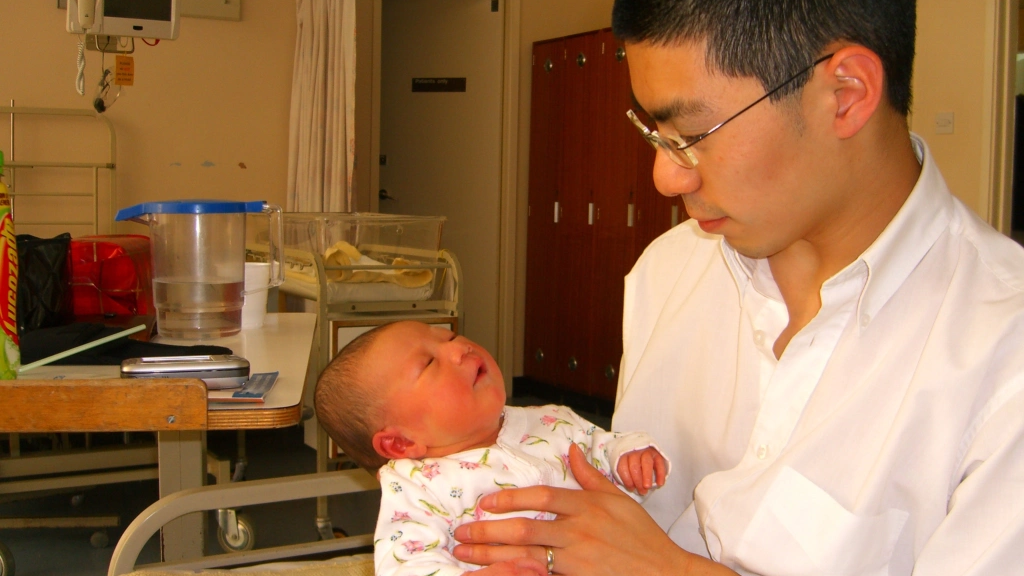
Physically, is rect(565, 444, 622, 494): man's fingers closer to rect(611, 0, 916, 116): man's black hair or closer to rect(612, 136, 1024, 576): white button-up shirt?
rect(612, 136, 1024, 576): white button-up shirt

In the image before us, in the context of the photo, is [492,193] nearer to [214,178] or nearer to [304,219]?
[214,178]

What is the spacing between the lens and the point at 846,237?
1189 mm

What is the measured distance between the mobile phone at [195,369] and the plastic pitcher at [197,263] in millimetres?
618

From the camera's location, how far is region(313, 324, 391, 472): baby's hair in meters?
1.50

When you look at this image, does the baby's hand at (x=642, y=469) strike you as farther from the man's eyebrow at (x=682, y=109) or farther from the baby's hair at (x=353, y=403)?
the man's eyebrow at (x=682, y=109)

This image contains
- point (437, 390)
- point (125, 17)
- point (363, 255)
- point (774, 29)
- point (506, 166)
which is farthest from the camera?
point (506, 166)

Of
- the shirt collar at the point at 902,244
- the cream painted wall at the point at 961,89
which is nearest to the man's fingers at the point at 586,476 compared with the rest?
the shirt collar at the point at 902,244

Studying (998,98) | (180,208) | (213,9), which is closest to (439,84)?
(213,9)

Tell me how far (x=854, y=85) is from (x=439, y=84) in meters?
5.36

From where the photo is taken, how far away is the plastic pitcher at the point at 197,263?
2.23 m

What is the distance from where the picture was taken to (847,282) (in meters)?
1.14

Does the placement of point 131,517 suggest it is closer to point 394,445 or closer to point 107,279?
point 107,279

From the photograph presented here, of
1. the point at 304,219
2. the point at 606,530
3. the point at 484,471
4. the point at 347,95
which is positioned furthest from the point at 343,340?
the point at 606,530

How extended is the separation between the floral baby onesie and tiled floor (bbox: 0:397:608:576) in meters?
1.95
